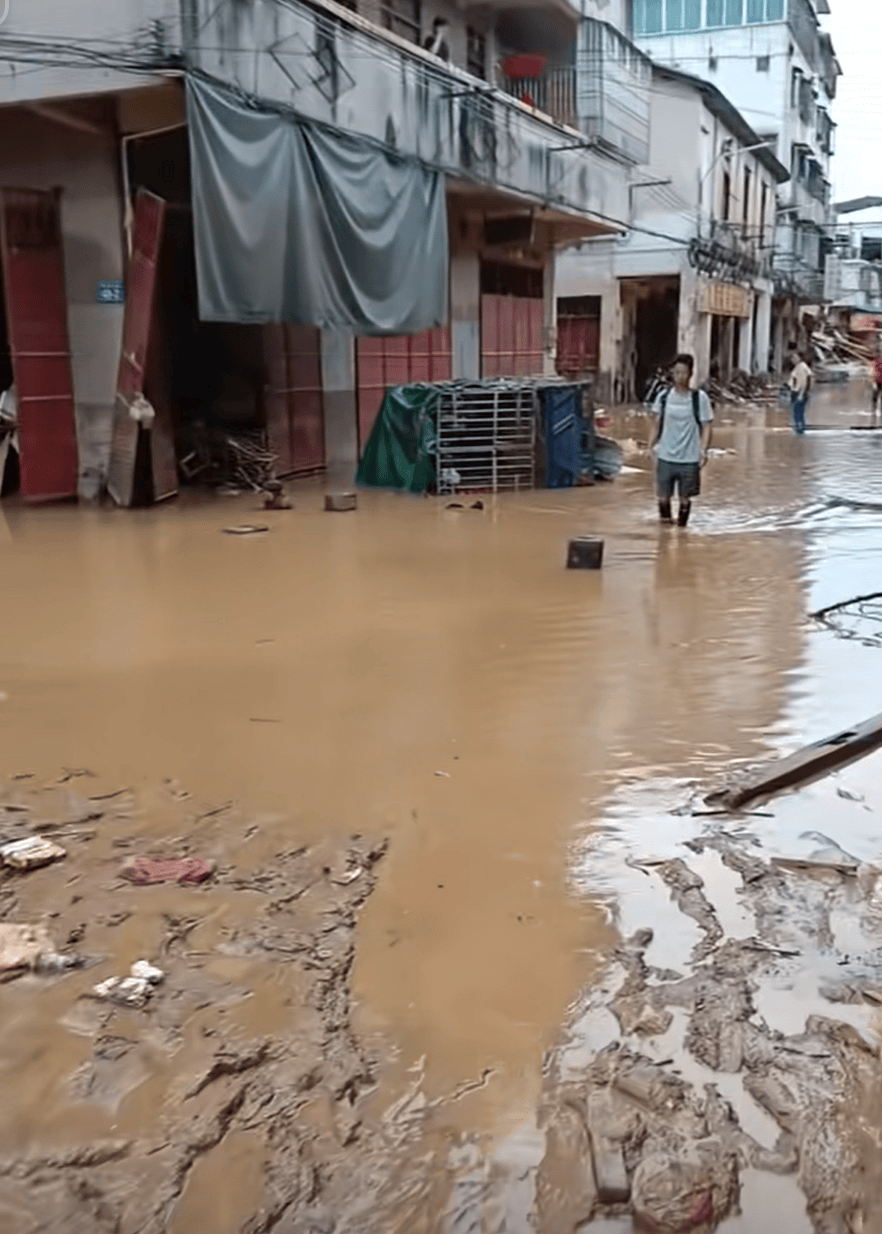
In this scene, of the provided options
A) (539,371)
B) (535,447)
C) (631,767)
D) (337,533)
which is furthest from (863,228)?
(631,767)

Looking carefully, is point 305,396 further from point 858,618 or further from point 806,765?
point 806,765

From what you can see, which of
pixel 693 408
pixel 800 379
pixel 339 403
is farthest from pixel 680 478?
pixel 800 379

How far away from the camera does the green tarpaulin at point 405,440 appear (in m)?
14.0

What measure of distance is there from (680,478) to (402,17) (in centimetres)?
990

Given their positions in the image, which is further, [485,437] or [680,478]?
[485,437]

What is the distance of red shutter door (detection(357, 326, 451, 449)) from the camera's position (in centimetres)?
1714

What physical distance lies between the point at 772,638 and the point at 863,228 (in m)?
70.0

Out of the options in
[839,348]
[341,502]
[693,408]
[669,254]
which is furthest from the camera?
[839,348]

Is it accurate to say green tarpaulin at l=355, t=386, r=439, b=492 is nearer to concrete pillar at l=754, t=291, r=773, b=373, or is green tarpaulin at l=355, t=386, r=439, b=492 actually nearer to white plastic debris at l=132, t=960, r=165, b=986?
white plastic debris at l=132, t=960, r=165, b=986

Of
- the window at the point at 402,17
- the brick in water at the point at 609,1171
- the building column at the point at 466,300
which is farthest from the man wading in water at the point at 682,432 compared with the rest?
the window at the point at 402,17

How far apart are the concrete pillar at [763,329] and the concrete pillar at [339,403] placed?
102 feet

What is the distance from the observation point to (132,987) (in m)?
3.22

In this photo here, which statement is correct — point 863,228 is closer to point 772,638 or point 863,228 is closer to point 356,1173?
point 772,638

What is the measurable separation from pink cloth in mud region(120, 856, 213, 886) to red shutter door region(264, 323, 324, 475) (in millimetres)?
11549
